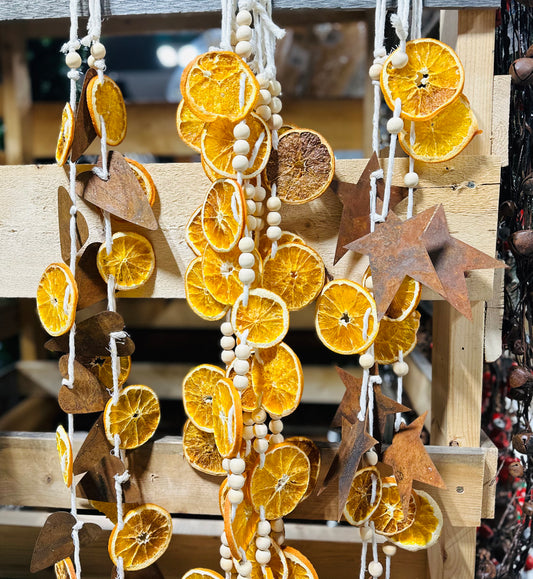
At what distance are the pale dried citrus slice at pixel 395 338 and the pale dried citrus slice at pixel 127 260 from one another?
29cm

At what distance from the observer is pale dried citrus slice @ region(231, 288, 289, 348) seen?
521mm

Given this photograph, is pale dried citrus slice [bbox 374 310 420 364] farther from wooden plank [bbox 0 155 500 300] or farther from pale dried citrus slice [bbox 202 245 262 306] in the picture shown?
pale dried citrus slice [bbox 202 245 262 306]

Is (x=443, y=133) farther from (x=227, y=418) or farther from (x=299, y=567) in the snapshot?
(x=299, y=567)

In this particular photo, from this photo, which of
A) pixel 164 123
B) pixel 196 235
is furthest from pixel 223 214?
pixel 164 123

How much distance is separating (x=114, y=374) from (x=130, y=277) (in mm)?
117

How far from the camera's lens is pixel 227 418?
50cm

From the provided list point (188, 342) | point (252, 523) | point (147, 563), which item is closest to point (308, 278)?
point (252, 523)

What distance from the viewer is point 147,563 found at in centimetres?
60

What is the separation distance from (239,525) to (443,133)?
0.49m

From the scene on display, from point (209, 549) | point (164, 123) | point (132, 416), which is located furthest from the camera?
point (164, 123)

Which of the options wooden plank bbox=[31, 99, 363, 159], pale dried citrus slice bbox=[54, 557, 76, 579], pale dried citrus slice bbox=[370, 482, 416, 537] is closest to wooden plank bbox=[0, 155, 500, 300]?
pale dried citrus slice bbox=[370, 482, 416, 537]

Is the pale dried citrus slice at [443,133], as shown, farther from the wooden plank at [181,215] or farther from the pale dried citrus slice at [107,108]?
the pale dried citrus slice at [107,108]

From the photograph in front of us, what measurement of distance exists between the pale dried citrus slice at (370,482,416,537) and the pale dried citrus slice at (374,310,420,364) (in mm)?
152

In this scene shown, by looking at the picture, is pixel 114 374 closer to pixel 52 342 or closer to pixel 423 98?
pixel 52 342
